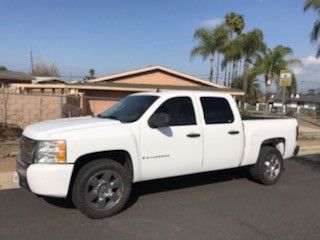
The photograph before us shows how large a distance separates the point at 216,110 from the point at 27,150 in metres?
3.34

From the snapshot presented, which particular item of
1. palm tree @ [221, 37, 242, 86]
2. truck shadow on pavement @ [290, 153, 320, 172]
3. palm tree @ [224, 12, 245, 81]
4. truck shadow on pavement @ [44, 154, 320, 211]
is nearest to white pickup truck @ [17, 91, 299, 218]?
truck shadow on pavement @ [44, 154, 320, 211]

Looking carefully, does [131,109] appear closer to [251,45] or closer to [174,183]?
[174,183]

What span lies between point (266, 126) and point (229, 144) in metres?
1.23

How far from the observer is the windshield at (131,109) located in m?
7.76

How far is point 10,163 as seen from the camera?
10.7 m

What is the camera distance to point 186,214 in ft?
23.8

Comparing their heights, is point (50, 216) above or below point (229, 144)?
below

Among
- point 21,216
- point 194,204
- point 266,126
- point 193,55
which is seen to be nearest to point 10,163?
point 21,216

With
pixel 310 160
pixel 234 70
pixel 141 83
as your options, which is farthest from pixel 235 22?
pixel 310 160

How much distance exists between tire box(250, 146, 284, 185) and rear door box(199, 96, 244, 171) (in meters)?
0.72

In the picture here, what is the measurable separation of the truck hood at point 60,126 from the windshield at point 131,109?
280 mm

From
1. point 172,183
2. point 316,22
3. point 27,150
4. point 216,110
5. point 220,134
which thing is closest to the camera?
point 27,150

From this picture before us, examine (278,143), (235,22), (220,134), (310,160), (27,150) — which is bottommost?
(310,160)

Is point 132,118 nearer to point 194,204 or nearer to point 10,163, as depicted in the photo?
point 194,204
